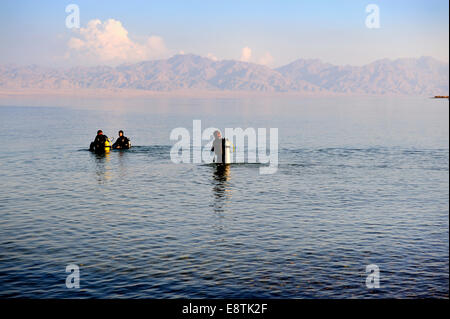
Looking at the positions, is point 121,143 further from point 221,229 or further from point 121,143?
point 221,229

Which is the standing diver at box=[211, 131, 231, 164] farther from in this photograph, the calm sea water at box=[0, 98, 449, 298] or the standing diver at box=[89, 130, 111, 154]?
the standing diver at box=[89, 130, 111, 154]

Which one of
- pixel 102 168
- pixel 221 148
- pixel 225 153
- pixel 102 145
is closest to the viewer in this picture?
pixel 102 168

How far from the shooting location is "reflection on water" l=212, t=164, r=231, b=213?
1120 inches

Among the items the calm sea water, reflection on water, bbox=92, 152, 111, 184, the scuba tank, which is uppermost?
the scuba tank

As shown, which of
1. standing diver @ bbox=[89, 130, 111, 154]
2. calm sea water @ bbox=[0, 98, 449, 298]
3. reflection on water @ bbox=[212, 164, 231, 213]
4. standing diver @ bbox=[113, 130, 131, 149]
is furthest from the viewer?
standing diver @ bbox=[113, 130, 131, 149]

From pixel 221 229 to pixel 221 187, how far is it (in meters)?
10.1

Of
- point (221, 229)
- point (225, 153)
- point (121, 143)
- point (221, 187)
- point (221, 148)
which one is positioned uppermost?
point (121, 143)

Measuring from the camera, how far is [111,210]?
26.8 meters

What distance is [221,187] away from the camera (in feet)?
109

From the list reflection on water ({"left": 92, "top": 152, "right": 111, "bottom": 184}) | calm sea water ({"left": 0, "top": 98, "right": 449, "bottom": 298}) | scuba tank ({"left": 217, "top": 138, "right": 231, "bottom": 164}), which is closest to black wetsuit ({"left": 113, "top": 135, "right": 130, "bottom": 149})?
reflection on water ({"left": 92, "top": 152, "right": 111, "bottom": 184})

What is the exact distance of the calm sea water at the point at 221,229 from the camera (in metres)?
16.7

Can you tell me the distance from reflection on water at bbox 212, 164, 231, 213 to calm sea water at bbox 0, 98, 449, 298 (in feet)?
0.44

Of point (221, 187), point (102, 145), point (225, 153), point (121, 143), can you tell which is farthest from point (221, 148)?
point (121, 143)

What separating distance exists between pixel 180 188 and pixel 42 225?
1087 centimetres
